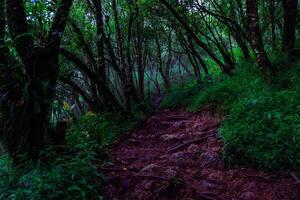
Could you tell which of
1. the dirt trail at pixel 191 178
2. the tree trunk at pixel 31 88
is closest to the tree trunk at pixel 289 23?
the dirt trail at pixel 191 178

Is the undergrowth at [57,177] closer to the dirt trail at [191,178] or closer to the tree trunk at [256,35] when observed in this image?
the dirt trail at [191,178]

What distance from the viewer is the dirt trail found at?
479cm

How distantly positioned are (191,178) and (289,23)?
604 cm

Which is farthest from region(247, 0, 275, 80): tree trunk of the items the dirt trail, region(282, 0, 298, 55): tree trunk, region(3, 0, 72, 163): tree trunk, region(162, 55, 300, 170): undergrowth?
region(3, 0, 72, 163): tree trunk

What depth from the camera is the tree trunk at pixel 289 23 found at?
893cm

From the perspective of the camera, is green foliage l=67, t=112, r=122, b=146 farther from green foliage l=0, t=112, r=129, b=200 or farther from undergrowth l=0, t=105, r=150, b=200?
green foliage l=0, t=112, r=129, b=200

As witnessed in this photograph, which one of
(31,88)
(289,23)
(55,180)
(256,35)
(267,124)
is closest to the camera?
(55,180)

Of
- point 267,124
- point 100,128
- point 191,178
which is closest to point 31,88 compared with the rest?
point 191,178

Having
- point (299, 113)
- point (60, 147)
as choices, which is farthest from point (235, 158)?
point (60, 147)

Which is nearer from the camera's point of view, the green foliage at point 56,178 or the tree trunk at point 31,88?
the green foliage at point 56,178

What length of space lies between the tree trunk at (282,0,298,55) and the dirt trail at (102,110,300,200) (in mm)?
3967

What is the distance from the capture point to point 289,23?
29.8 ft

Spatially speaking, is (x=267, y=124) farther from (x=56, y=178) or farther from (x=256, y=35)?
(x=56, y=178)

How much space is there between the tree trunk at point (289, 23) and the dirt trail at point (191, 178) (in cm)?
397
